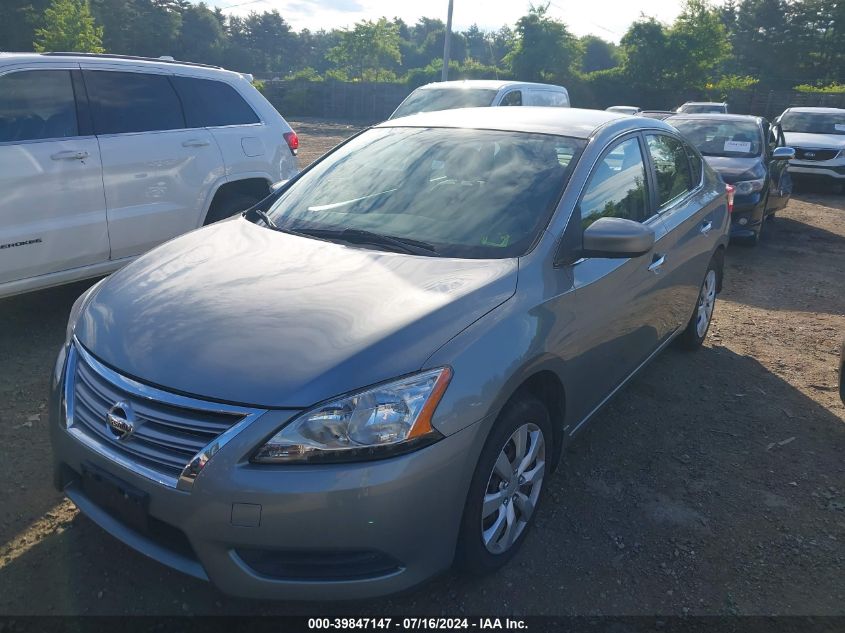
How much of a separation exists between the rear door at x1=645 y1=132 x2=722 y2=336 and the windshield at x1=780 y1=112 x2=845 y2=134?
12806mm

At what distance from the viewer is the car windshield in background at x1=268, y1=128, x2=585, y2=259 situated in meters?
2.99

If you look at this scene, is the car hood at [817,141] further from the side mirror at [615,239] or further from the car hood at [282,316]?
the car hood at [282,316]

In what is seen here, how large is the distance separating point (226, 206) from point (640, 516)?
4305 mm

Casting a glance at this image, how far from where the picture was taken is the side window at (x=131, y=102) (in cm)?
498

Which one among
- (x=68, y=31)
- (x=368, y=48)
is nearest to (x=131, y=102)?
(x=68, y=31)

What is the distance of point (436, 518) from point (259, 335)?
0.86 metres

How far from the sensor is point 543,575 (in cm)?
275

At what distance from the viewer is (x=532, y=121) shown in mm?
3645

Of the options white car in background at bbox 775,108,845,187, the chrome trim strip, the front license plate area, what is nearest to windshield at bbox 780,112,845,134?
white car in background at bbox 775,108,845,187

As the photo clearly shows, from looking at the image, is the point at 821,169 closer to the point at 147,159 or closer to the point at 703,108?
the point at 703,108

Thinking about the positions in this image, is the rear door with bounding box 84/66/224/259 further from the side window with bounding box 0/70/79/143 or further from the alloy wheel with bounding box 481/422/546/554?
the alloy wheel with bounding box 481/422/546/554

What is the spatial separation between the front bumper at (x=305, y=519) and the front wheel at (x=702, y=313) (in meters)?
3.34

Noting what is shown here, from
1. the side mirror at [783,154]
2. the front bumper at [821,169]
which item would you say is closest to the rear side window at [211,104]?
the side mirror at [783,154]

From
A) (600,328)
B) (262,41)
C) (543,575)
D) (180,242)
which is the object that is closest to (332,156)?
(180,242)
